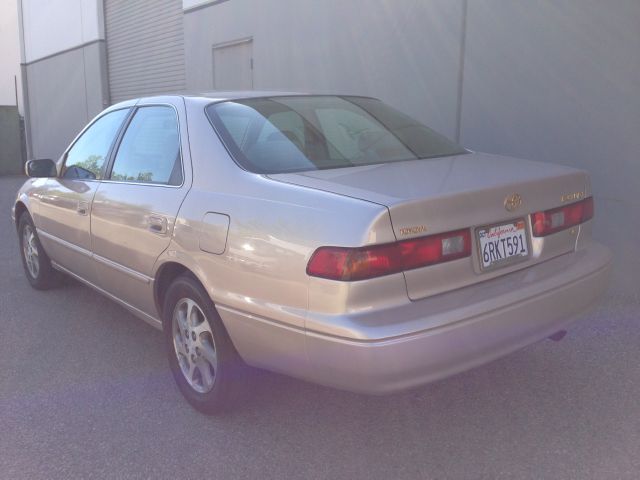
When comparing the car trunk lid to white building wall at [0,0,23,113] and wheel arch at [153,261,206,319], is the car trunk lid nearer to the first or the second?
wheel arch at [153,261,206,319]

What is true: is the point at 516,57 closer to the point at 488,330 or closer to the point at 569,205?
the point at 569,205

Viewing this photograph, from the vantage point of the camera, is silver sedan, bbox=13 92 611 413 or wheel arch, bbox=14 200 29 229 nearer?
silver sedan, bbox=13 92 611 413

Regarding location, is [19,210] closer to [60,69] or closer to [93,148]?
[93,148]

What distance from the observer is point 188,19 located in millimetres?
10727

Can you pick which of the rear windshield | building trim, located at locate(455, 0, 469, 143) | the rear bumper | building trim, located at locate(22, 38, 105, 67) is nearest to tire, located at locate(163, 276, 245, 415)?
the rear bumper

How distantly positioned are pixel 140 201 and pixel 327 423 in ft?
5.08

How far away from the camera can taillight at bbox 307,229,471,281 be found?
237 centimetres

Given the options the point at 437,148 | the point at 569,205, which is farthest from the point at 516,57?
the point at 569,205

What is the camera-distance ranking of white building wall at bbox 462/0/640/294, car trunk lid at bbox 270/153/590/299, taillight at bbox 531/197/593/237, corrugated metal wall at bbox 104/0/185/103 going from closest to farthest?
car trunk lid at bbox 270/153/590/299
taillight at bbox 531/197/593/237
white building wall at bbox 462/0/640/294
corrugated metal wall at bbox 104/0/185/103

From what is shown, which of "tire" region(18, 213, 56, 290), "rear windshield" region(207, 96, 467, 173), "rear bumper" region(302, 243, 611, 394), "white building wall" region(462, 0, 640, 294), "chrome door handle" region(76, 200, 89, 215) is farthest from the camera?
"tire" region(18, 213, 56, 290)

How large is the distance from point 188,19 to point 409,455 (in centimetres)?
953

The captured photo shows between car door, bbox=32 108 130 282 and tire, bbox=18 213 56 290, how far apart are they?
0.94 ft

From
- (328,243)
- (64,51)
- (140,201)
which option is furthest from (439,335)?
(64,51)

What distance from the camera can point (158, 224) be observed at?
329cm
